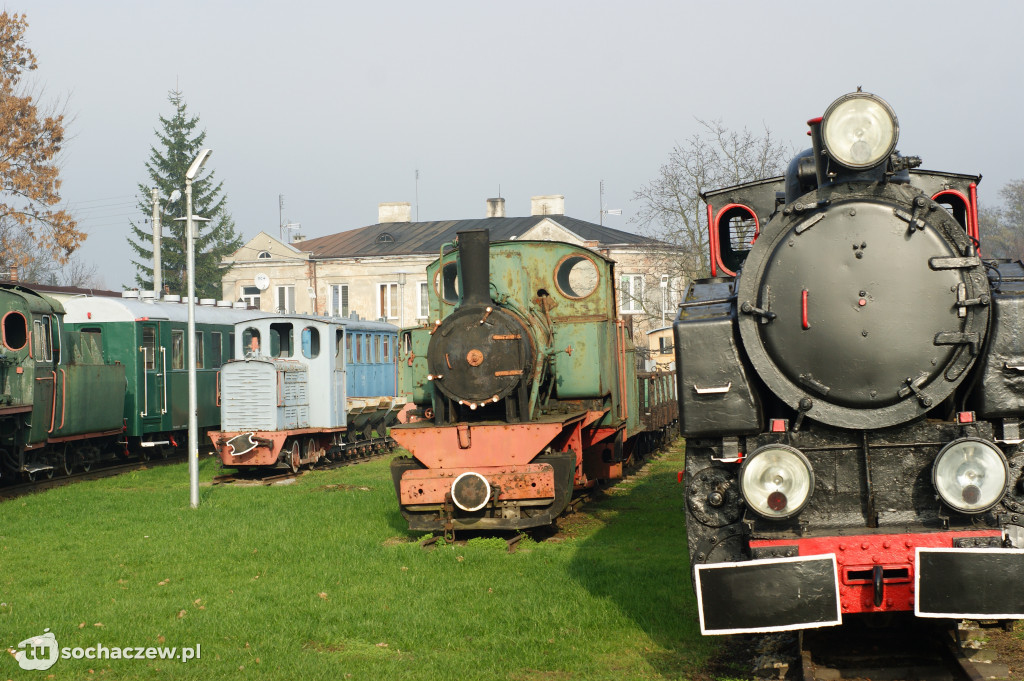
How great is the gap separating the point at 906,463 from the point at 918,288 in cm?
97

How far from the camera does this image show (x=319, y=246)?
164ft

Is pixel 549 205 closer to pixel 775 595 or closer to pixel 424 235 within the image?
pixel 424 235

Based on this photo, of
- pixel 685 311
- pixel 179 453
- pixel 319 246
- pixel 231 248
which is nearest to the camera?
pixel 685 311

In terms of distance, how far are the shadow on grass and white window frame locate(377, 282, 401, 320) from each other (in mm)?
31962

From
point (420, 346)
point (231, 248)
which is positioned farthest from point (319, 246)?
point (420, 346)

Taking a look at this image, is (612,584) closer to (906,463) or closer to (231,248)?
(906,463)

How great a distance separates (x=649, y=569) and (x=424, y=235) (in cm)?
4033

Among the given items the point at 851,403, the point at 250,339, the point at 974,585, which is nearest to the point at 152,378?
the point at 250,339

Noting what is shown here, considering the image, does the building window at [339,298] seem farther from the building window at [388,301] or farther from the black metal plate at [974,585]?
the black metal plate at [974,585]

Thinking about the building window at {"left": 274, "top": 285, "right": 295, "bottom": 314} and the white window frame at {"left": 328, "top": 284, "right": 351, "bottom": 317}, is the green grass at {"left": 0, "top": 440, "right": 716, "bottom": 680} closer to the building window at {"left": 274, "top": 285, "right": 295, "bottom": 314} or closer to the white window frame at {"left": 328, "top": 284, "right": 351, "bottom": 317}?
the building window at {"left": 274, "top": 285, "right": 295, "bottom": 314}

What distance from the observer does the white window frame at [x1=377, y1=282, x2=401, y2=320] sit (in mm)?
46094

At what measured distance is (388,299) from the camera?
46.2 meters

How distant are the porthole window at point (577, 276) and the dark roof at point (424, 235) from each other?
31.0m

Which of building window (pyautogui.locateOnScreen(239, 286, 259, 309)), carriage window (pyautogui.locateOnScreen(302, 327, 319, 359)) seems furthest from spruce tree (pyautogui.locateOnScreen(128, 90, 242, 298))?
carriage window (pyautogui.locateOnScreen(302, 327, 319, 359))
